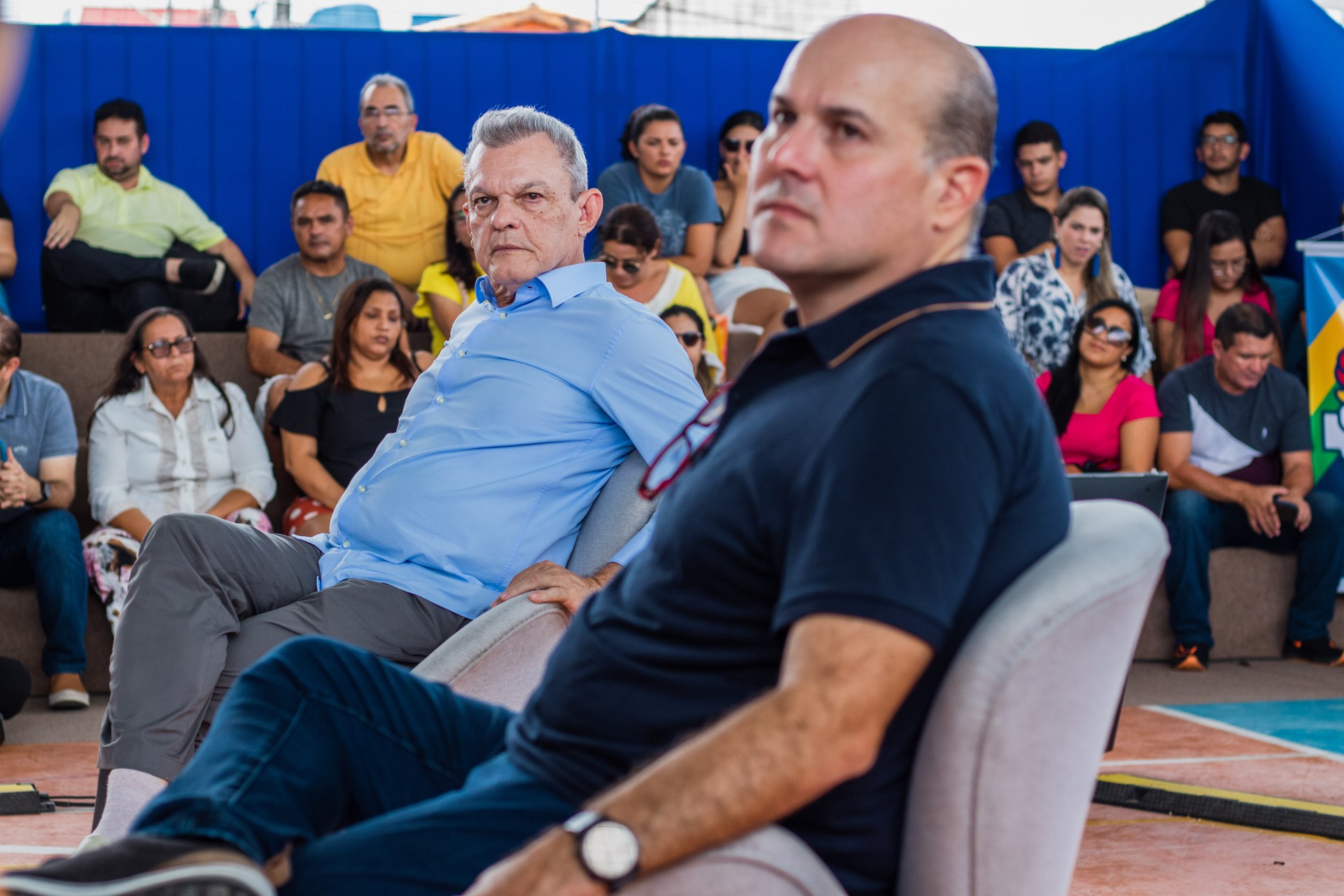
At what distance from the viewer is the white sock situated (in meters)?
1.75

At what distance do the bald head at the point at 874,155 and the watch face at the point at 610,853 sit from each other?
50 centimetres

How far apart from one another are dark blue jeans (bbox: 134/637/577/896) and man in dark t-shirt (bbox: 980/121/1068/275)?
4.88 m

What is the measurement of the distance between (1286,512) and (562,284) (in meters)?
3.76

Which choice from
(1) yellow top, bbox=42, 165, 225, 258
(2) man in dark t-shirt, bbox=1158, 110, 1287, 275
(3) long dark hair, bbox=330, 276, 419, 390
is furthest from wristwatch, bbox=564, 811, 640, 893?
(2) man in dark t-shirt, bbox=1158, 110, 1287, 275

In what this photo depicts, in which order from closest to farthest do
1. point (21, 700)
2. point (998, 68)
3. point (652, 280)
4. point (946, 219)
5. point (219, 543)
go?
point (946, 219), point (219, 543), point (21, 700), point (652, 280), point (998, 68)

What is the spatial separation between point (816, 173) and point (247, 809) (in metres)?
0.72

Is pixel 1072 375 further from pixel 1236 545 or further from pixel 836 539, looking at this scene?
pixel 836 539

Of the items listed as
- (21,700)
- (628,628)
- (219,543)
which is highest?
(628,628)

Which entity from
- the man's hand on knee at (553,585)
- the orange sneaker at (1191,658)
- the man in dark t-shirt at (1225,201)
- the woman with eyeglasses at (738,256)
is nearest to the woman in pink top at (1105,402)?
the orange sneaker at (1191,658)

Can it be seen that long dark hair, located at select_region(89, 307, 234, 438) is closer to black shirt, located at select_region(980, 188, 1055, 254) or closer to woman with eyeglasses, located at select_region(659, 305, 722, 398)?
woman with eyeglasses, located at select_region(659, 305, 722, 398)

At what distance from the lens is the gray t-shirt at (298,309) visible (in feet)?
16.0

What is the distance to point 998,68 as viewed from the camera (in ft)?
21.4

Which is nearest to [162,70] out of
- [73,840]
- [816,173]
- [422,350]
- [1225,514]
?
[422,350]

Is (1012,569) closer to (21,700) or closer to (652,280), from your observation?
(21,700)
